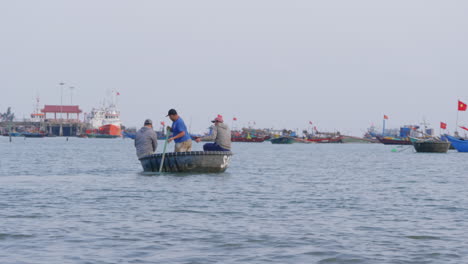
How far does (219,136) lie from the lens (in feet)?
83.3

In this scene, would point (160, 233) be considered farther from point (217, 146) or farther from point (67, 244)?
point (217, 146)

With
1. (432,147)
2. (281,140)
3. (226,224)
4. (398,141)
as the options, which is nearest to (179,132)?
(226,224)

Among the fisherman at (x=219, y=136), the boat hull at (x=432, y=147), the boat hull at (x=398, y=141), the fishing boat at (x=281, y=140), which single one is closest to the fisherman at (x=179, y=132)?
the fisherman at (x=219, y=136)

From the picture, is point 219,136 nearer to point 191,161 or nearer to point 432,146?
point 191,161

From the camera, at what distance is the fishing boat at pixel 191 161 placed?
24775 mm

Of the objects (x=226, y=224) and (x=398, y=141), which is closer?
(x=226, y=224)

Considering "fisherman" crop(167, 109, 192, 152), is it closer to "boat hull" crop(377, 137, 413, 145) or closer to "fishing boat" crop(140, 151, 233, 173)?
"fishing boat" crop(140, 151, 233, 173)

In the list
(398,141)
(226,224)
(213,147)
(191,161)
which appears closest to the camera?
(226,224)

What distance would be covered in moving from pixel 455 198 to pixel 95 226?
11051mm

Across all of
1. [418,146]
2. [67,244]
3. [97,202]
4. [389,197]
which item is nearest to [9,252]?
[67,244]

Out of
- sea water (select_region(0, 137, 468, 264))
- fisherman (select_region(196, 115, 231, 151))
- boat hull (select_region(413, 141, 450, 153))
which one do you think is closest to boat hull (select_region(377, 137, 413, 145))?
boat hull (select_region(413, 141, 450, 153))

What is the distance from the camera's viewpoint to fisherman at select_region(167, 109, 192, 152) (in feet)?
81.0

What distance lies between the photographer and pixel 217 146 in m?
25.6

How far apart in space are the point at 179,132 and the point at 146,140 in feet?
Result: 5.51
